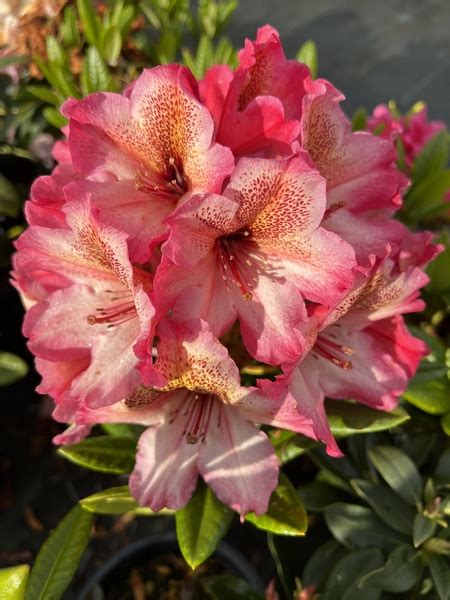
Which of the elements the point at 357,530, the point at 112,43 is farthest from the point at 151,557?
the point at 112,43

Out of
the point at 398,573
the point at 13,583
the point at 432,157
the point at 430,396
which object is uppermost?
the point at 432,157

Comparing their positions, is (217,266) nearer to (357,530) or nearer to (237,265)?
(237,265)

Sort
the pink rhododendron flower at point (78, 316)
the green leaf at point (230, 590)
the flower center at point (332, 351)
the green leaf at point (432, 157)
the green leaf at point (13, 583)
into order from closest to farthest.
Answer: the green leaf at point (13, 583) < the pink rhododendron flower at point (78, 316) < the flower center at point (332, 351) < the green leaf at point (230, 590) < the green leaf at point (432, 157)

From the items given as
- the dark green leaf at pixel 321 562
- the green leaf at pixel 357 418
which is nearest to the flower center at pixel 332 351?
the green leaf at pixel 357 418

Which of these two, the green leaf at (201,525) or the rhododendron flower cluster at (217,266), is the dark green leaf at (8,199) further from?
the green leaf at (201,525)


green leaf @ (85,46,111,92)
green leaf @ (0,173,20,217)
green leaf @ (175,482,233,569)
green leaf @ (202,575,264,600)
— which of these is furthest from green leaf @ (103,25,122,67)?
green leaf @ (202,575,264,600)

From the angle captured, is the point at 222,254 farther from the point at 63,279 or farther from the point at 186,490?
the point at 186,490

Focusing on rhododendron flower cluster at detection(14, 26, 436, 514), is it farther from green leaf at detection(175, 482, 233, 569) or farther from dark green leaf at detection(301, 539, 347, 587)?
dark green leaf at detection(301, 539, 347, 587)
